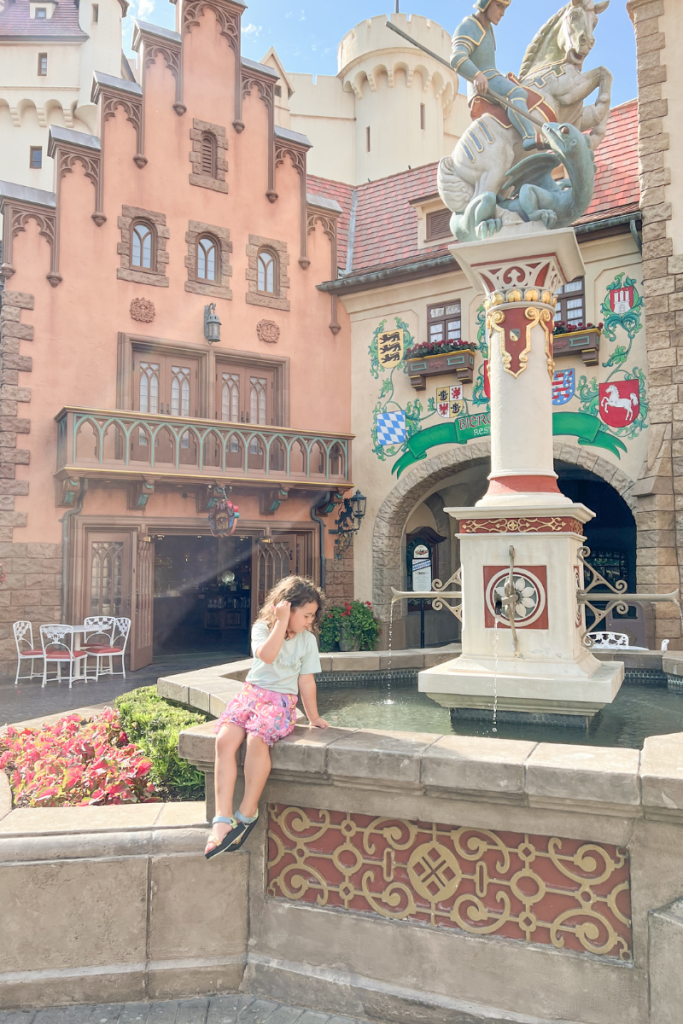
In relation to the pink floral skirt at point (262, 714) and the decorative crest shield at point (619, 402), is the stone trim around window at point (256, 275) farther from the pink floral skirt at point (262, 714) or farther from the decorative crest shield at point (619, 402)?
the pink floral skirt at point (262, 714)

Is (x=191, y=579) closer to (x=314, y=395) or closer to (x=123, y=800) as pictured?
(x=314, y=395)

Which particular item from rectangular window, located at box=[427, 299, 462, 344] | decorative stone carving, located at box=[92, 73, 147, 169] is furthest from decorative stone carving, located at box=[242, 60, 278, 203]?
rectangular window, located at box=[427, 299, 462, 344]

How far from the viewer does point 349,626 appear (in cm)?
1348

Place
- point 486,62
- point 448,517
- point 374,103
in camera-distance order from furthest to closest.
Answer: point 374,103 < point 448,517 < point 486,62

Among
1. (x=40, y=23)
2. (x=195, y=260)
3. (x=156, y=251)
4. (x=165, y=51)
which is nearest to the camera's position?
(x=156, y=251)

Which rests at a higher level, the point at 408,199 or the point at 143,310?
the point at 408,199

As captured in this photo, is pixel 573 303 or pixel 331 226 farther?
pixel 331 226

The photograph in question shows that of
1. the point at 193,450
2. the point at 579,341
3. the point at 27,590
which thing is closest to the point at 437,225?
the point at 579,341

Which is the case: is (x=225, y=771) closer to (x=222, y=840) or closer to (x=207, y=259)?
(x=222, y=840)

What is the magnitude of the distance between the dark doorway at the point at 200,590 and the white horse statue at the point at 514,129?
13048 mm

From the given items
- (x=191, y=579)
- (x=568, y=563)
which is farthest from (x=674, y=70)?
(x=191, y=579)

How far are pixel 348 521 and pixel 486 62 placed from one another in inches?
382

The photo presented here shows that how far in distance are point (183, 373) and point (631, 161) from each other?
27.6 feet

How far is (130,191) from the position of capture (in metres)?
13.4
